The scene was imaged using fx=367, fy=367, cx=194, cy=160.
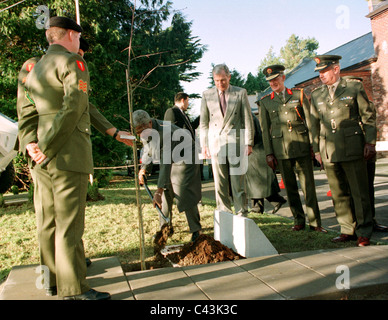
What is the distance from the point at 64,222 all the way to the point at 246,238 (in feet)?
6.23

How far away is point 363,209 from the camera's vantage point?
Answer: 14.4 ft

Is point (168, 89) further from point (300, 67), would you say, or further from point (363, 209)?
point (300, 67)

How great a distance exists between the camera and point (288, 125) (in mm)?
5375

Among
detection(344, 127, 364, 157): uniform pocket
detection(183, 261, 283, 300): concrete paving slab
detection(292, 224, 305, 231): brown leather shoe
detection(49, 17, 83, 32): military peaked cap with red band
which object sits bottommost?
detection(183, 261, 283, 300): concrete paving slab

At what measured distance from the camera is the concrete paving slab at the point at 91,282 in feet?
9.55

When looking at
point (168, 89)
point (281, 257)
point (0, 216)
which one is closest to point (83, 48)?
point (281, 257)

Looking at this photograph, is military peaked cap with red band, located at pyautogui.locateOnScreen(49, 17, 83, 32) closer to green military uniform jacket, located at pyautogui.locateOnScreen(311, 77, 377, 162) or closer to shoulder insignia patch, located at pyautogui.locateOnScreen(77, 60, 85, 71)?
shoulder insignia patch, located at pyautogui.locateOnScreen(77, 60, 85, 71)

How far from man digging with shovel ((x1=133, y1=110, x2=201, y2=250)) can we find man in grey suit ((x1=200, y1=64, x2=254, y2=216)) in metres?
0.27

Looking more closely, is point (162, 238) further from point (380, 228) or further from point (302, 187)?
point (380, 228)

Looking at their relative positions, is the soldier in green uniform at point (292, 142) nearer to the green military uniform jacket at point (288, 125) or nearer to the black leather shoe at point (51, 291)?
the green military uniform jacket at point (288, 125)

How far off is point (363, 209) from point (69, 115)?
3.52 meters

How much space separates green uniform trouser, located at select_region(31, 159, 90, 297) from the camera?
2635 millimetres

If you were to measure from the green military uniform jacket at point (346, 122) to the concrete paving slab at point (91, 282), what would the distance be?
2.96 metres

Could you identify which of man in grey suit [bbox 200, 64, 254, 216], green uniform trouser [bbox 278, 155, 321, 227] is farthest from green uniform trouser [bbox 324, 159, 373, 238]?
man in grey suit [bbox 200, 64, 254, 216]
